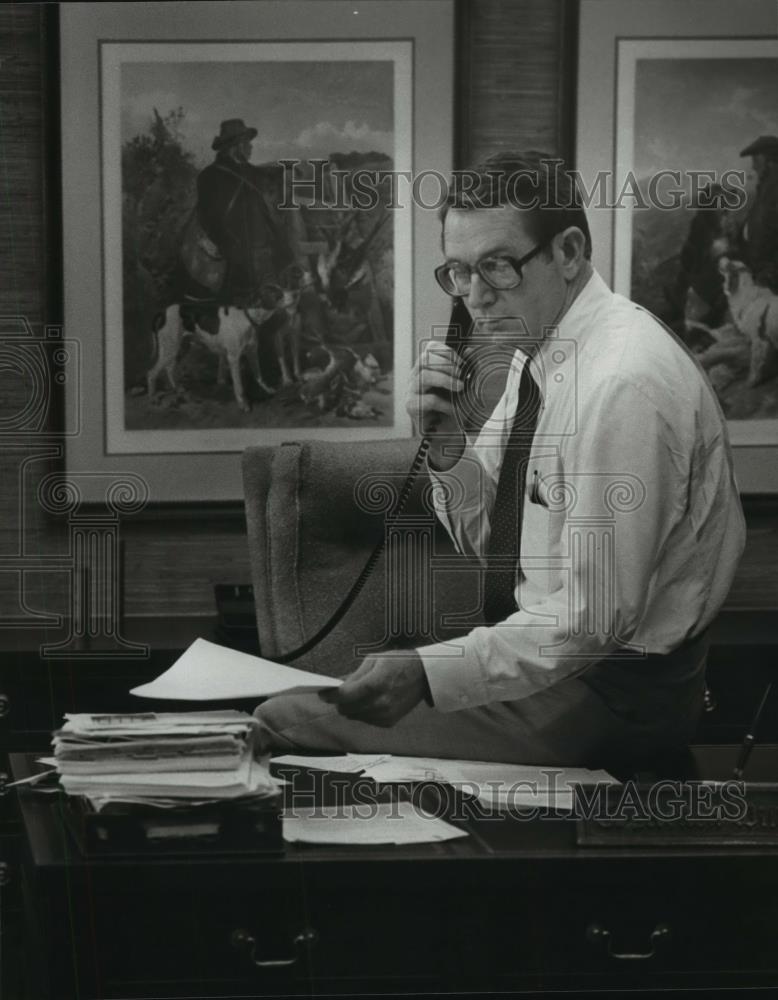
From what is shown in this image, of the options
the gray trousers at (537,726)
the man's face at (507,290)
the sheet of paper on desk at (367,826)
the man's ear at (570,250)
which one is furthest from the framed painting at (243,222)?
the sheet of paper on desk at (367,826)

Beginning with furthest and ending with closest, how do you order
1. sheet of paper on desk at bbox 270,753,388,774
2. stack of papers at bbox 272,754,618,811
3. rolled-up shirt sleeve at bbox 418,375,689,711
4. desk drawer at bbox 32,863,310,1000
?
rolled-up shirt sleeve at bbox 418,375,689,711 < sheet of paper on desk at bbox 270,753,388,774 < stack of papers at bbox 272,754,618,811 < desk drawer at bbox 32,863,310,1000

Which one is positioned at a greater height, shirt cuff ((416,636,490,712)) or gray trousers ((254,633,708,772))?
shirt cuff ((416,636,490,712))

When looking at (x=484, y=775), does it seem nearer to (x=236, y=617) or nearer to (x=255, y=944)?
(x=255, y=944)

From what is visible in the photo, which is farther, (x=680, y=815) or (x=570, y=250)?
(x=570, y=250)

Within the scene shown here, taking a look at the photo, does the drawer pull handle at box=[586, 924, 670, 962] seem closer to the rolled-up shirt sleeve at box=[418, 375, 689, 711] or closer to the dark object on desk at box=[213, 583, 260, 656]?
the rolled-up shirt sleeve at box=[418, 375, 689, 711]

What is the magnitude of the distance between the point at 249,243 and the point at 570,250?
0.56 meters

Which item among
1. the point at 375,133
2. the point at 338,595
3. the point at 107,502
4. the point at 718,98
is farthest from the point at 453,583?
the point at 718,98

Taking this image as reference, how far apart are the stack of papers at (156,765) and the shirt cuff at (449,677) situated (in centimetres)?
52

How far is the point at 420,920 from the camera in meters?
1.45

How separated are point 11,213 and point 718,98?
4.00 ft

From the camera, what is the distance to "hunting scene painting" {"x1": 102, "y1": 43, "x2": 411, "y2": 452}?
2.26 m

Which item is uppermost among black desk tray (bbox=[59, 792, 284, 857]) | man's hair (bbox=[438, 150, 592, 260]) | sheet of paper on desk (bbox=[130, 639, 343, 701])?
man's hair (bbox=[438, 150, 592, 260])

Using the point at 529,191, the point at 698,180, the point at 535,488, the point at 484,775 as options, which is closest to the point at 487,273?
the point at 529,191

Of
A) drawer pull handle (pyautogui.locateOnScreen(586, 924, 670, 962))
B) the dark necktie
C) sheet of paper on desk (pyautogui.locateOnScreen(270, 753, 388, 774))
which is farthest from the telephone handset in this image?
drawer pull handle (pyautogui.locateOnScreen(586, 924, 670, 962))
